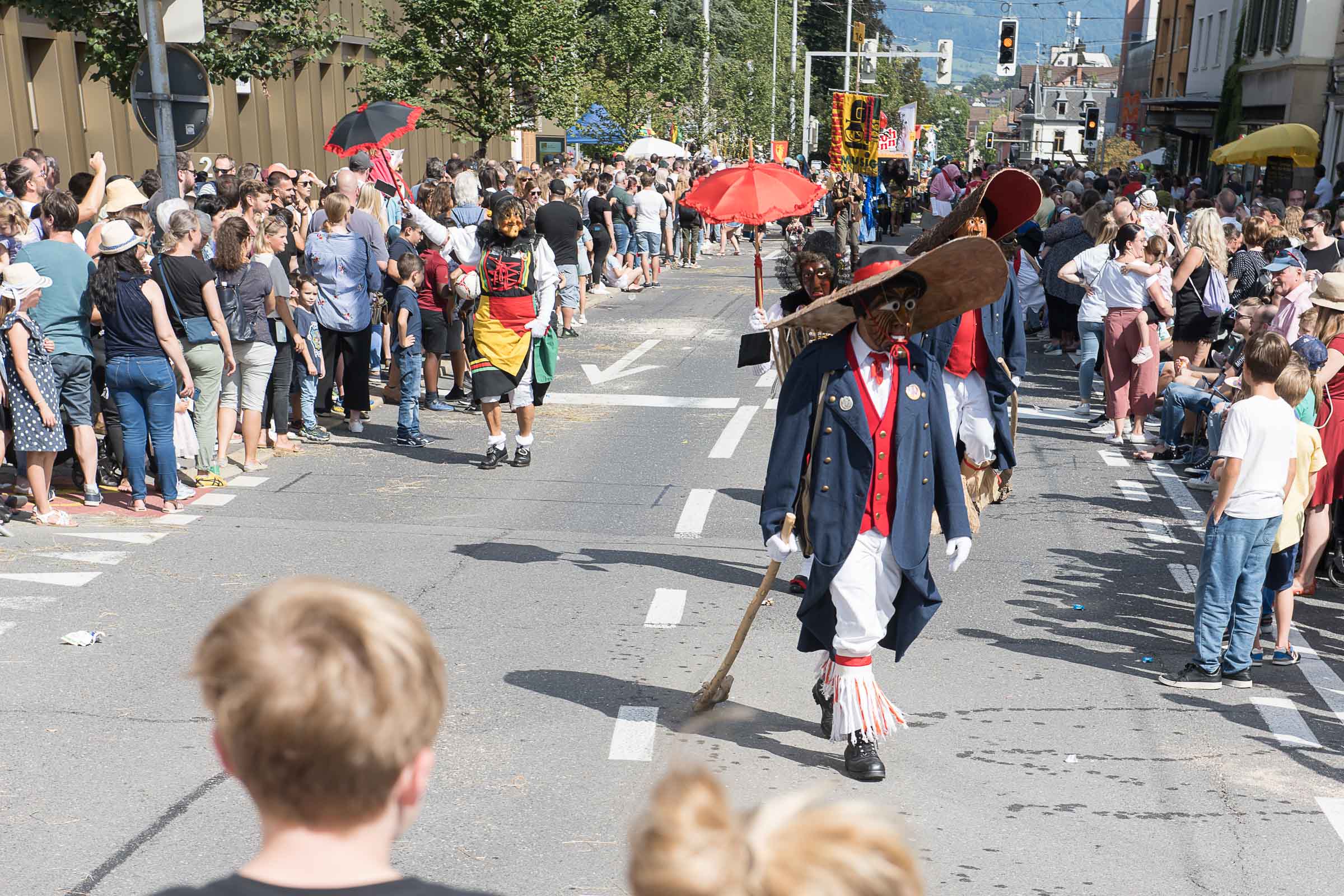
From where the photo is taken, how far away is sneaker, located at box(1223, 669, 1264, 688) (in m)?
6.44

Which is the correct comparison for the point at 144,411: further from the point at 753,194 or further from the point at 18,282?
the point at 753,194

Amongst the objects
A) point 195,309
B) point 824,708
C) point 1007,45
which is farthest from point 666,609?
point 1007,45

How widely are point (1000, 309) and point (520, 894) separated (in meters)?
4.77

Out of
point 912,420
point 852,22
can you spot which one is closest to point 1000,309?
point 912,420

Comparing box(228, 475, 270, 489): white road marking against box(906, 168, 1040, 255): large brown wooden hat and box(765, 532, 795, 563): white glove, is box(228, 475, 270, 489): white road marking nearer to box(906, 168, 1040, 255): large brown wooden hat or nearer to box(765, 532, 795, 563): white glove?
box(906, 168, 1040, 255): large brown wooden hat

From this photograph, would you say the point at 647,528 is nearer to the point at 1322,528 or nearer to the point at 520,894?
the point at 1322,528

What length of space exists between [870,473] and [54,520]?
18.4 ft

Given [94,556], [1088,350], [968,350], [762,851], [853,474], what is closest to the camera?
[762,851]

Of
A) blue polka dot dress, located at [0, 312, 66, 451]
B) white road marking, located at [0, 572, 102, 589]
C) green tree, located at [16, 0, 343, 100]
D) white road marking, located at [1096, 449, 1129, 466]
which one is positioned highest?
green tree, located at [16, 0, 343, 100]

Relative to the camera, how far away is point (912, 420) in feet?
17.2

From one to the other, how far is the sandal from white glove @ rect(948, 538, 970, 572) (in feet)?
18.6

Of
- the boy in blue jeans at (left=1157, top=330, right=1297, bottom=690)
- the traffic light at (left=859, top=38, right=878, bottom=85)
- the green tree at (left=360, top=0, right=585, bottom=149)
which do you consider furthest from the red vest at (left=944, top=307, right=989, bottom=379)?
the traffic light at (left=859, top=38, right=878, bottom=85)

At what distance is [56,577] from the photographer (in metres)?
7.55

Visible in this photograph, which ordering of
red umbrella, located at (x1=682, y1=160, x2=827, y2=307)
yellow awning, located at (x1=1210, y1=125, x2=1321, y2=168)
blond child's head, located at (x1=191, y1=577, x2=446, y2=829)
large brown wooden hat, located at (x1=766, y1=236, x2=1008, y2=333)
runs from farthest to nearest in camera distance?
yellow awning, located at (x1=1210, y1=125, x2=1321, y2=168) → red umbrella, located at (x1=682, y1=160, x2=827, y2=307) → large brown wooden hat, located at (x1=766, y1=236, x2=1008, y2=333) → blond child's head, located at (x1=191, y1=577, x2=446, y2=829)
